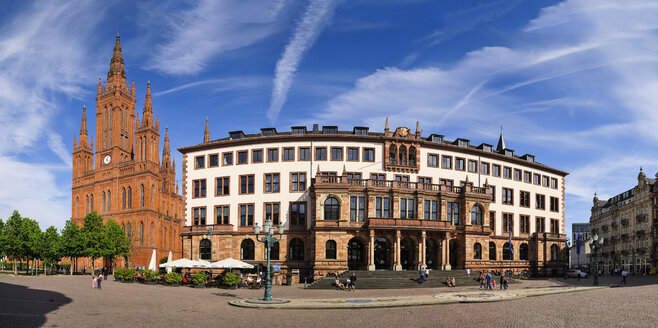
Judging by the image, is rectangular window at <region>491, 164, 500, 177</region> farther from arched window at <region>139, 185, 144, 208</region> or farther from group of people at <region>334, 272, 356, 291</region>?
arched window at <region>139, 185, 144, 208</region>

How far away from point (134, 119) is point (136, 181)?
23.1 metres

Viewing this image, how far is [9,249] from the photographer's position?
79.9 metres

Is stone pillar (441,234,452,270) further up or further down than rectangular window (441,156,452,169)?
further down

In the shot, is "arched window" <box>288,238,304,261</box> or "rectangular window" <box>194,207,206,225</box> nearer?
"arched window" <box>288,238,304,261</box>

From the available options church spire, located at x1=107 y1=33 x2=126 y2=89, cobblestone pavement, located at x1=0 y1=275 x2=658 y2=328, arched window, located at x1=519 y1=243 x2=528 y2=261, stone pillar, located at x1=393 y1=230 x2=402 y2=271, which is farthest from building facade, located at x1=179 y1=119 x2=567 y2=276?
church spire, located at x1=107 y1=33 x2=126 y2=89

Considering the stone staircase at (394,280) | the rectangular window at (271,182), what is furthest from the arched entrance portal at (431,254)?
the rectangular window at (271,182)

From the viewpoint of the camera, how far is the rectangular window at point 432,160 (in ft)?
208

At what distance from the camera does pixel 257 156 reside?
6212cm

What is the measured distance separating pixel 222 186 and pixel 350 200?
58.4 ft

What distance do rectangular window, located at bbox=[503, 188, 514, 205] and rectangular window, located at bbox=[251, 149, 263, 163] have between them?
34.5 metres

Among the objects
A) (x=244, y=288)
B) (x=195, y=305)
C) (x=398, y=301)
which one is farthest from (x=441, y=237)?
(x=195, y=305)

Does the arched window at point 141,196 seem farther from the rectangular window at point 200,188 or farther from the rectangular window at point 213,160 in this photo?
the rectangular window at point 213,160

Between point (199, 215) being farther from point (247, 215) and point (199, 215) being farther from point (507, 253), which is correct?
point (507, 253)

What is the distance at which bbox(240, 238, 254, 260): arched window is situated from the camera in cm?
6028
